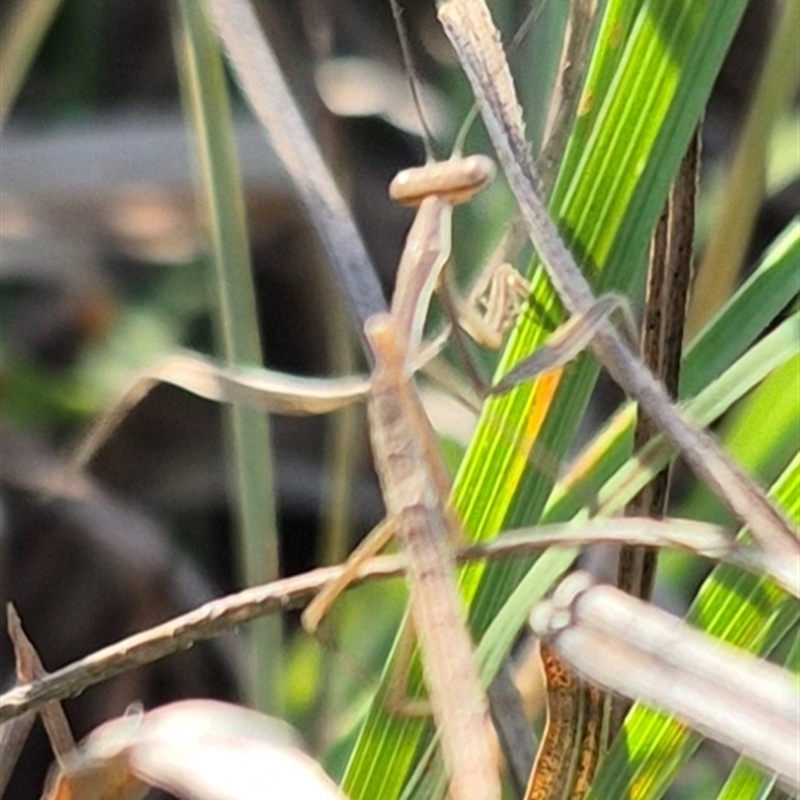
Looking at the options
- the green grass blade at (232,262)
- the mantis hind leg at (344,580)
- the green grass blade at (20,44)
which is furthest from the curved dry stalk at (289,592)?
the green grass blade at (20,44)

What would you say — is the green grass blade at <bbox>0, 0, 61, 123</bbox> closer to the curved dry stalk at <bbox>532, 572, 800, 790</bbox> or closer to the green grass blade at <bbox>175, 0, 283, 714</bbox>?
the green grass blade at <bbox>175, 0, 283, 714</bbox>

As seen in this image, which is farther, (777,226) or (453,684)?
(777,226)

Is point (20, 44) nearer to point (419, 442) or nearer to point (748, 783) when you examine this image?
point (419, 442)

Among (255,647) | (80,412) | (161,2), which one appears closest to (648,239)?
(255,647)

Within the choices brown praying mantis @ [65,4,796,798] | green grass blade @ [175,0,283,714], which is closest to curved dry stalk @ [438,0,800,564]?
brown praying mantis @ [65,4,796,798]

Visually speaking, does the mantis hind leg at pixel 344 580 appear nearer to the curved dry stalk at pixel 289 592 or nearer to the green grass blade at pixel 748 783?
the curved dry stalk at pixel 289 592

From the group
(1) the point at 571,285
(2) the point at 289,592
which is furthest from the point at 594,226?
(2) the point at 289,592

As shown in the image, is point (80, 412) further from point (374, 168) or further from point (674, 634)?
point (674, 634)

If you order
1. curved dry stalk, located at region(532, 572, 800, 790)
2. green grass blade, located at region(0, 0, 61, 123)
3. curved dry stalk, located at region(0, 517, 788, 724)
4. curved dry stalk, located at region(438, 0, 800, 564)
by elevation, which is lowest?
curved dry stalk, located at region(532, 572, 800, 790)
